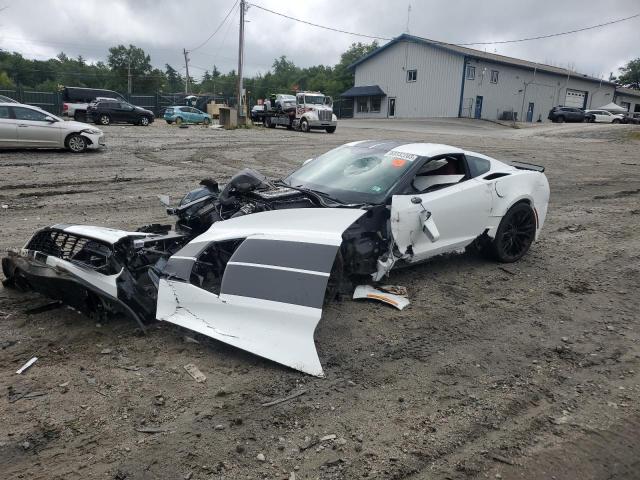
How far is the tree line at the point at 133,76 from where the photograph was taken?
256ft

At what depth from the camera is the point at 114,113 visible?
28.5 meters

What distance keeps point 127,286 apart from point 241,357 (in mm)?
957

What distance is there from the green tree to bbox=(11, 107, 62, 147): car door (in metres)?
103

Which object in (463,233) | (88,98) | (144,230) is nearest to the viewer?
(144,230)

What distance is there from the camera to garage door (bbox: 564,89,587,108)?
182 feet

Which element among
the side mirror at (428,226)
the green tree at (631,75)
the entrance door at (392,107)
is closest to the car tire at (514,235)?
the side mirror at (428,226)

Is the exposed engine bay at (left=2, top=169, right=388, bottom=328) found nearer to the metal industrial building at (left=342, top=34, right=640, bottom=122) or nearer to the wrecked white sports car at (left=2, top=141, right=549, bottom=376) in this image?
the wrecked white sports car at (left=2, top=141, right=549, bottom=376)

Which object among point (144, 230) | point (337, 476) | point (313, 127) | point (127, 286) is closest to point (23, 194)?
point (144, 230)

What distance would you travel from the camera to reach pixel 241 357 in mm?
3518

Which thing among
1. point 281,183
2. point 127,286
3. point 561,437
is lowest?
point 561,437

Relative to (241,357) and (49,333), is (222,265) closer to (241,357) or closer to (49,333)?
(241,357)

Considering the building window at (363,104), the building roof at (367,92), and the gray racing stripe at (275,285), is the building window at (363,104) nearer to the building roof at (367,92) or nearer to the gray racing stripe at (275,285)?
the building roof at (367,92)

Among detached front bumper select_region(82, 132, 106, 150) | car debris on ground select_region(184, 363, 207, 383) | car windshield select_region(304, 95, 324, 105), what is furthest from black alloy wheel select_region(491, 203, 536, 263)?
car windshield select_region(304, 95, 324, 105)

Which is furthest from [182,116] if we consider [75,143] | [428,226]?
[428,226]
